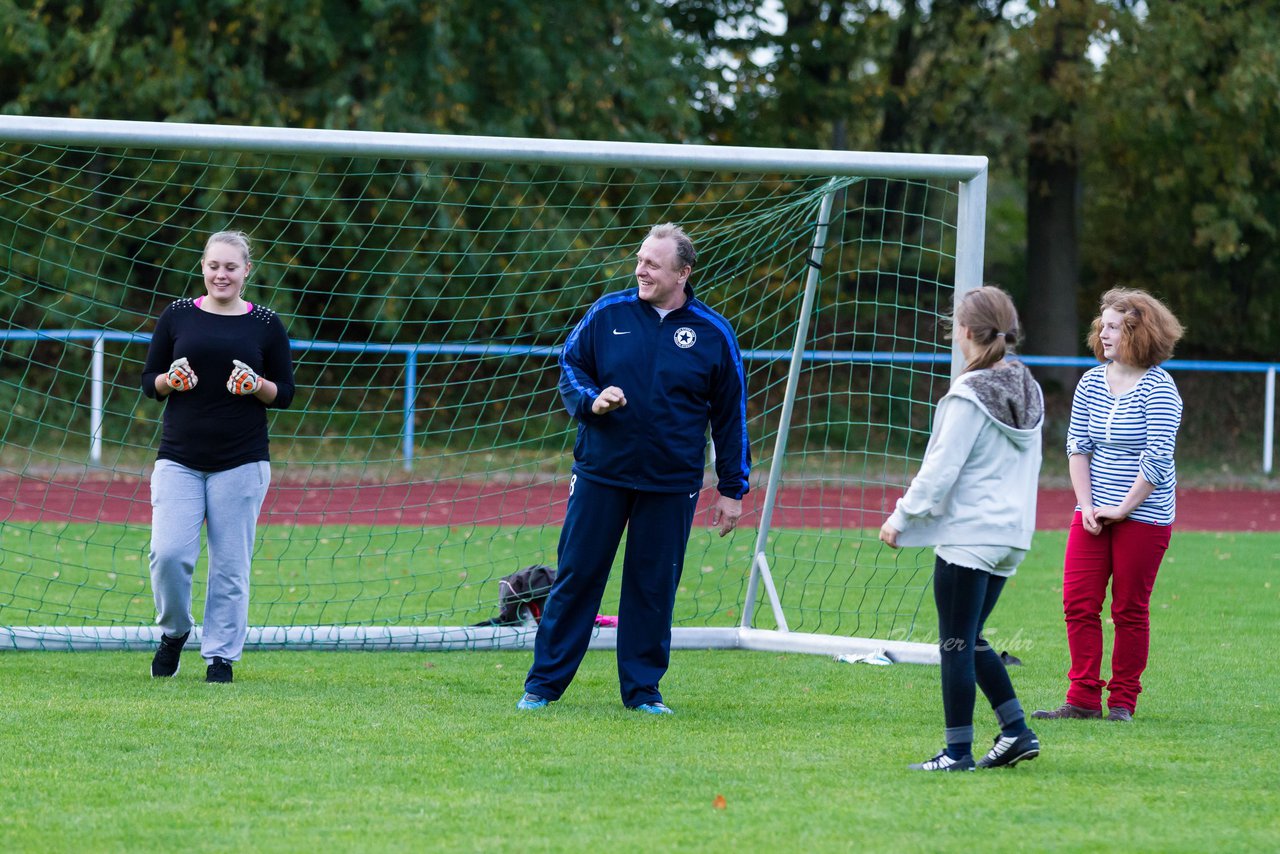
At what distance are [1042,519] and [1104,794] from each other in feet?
30.3

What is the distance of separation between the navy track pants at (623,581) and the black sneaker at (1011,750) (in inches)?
55.7

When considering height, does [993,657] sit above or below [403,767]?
above

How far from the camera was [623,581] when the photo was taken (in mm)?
5414

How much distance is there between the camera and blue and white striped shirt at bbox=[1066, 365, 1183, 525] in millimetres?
5211

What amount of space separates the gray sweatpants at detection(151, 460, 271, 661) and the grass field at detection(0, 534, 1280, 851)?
246 mm

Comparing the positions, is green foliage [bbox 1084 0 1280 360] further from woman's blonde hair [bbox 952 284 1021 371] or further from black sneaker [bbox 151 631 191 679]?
black sneaker [bbox 151 631 191 679]

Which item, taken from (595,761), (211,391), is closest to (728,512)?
(595,761)

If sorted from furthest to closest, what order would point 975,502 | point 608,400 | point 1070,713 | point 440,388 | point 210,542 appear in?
point 440,388
point 210,542
point 1070,713
point 608,400
point 975,502

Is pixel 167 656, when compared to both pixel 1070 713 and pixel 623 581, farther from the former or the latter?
pixel 1070 713

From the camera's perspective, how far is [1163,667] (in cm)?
637

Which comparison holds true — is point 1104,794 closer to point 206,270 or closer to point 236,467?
point 236,467

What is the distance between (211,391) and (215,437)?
0.18 metres

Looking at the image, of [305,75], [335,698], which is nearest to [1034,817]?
[335,698]

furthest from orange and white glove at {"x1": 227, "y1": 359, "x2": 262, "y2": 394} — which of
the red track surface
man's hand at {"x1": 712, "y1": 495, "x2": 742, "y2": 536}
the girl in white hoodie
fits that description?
the red track surface
